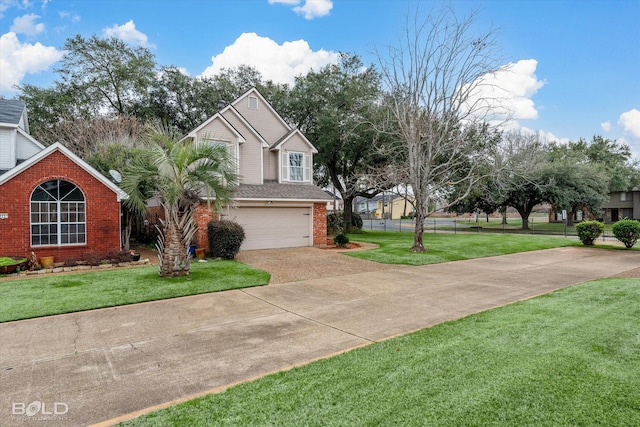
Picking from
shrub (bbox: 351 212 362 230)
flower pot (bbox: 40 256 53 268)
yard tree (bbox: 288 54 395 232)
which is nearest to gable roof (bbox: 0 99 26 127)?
flower pot (bbox: 40 256 53 268)

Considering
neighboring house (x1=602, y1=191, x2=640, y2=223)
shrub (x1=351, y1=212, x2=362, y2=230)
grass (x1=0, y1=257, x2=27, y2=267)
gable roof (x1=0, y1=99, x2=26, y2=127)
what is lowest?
grass (x1=0, y1=257, x2=27, y2=267)

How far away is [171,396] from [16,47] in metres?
25.3

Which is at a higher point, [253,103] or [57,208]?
[253,103]

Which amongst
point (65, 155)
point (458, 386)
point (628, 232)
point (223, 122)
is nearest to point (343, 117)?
point (223, 122)

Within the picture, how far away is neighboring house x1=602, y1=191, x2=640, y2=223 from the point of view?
Answer: 40812 millimetres

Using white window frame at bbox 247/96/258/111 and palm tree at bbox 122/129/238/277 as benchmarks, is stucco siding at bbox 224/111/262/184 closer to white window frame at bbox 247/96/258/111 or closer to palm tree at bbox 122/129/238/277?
white window frame at bbox 247/96/258/111

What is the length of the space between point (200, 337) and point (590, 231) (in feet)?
68.9

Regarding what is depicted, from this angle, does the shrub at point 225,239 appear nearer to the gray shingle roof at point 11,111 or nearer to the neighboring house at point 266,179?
the neighboring house at point 266,179

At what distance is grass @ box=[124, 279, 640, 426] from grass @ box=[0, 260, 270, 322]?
5.07 m

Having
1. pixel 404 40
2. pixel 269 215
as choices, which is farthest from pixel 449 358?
pixel 404 40

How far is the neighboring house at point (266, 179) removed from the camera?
15.9 m

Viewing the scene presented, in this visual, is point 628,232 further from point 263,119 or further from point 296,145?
point 263,119

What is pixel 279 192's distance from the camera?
16781 millimetres

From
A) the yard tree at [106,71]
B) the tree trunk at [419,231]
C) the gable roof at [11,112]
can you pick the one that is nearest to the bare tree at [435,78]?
the tree trunk at [419,231]
